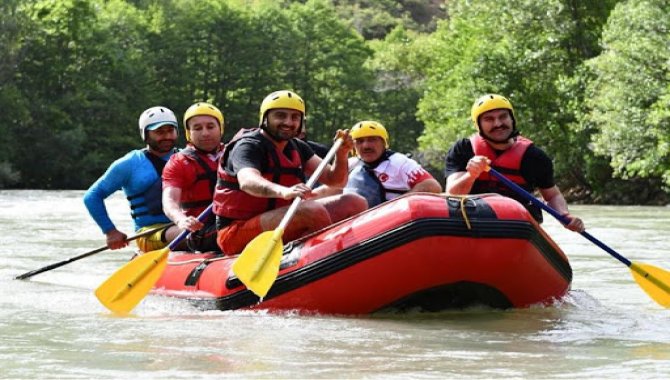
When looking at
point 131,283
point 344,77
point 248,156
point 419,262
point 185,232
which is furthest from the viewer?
point 344,77

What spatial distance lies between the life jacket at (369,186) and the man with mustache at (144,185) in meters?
1.24

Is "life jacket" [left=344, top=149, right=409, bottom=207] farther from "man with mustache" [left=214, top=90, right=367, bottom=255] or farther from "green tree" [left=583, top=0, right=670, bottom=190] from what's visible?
"green tree" [left=583, top=0, right=670, bottom=190]

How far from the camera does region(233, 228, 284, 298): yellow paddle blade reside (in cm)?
650

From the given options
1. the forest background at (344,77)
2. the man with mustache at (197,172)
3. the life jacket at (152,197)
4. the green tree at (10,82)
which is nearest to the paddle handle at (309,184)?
the man with mustache at (197,172)

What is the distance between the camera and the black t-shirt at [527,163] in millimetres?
7770

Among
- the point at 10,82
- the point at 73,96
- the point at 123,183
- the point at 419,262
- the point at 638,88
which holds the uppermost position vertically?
the point at 10,82

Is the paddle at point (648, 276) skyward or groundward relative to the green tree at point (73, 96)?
groundward

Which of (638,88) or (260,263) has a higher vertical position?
(638,88)

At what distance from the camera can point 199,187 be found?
8305 millimetres

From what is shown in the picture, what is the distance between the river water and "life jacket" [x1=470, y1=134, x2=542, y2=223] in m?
0.76

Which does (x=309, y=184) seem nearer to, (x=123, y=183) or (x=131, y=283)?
(x=131, y=283)

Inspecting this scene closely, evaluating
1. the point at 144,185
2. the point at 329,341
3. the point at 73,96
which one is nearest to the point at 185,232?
the point at 144,185

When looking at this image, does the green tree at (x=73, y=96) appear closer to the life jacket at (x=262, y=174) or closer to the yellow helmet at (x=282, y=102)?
the life jacket at (x=262, y=174)

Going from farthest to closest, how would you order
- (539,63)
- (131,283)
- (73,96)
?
(73,96), (539,63), (131,283)
